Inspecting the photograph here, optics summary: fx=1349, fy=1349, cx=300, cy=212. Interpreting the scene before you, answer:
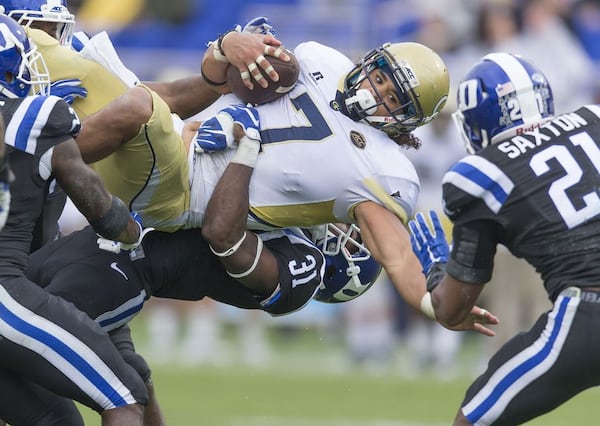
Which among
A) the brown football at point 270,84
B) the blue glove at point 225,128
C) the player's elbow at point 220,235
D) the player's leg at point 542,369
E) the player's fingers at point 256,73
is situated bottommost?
the player's leg at point 542,369

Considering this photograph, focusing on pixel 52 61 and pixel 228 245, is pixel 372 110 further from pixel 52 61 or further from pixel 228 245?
pixel 52 61

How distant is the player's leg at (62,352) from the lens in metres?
4.47

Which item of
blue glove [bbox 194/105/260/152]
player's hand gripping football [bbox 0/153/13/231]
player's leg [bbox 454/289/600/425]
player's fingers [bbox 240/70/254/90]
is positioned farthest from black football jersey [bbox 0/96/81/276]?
player's leg [bbox 454/289/600/425]

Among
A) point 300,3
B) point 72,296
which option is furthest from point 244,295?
point 300,3

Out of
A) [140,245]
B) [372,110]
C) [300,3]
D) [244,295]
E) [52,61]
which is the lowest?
[300,3]

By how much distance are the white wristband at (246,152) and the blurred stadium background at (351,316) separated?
2853 mm

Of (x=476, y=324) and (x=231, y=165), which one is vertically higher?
(x=231, y=165)

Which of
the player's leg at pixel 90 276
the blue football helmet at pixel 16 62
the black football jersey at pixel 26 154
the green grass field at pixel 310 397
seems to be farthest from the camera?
the green grass field at pixel 310 397

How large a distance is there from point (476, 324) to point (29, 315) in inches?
63.0

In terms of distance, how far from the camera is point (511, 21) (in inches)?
452

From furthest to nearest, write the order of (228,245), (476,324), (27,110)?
(228,245), (476,324), (27,110)

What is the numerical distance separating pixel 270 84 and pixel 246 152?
0.29 metres

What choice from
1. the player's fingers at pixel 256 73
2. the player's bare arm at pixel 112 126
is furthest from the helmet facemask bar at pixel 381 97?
the player's bare arm at pixel 112 126

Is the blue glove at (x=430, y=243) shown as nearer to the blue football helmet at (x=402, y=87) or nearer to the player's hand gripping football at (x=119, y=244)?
the blue football helmet at (x=402, y=87)
